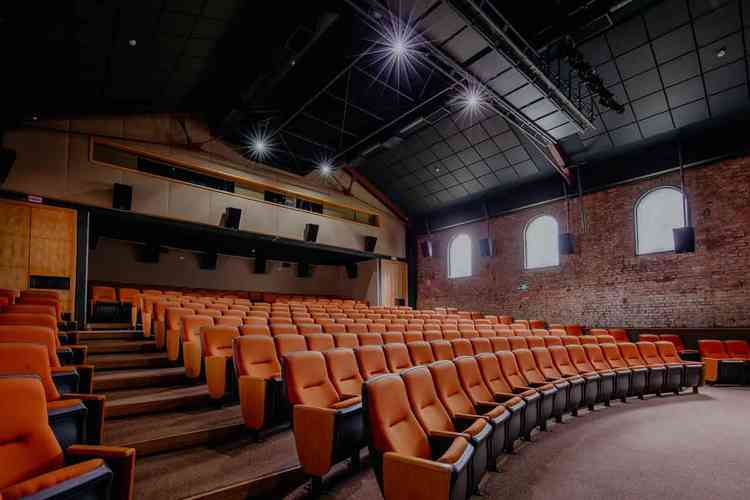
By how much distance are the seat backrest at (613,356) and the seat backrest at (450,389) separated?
109 inches

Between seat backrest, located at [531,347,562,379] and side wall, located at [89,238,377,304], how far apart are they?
657 centimetres

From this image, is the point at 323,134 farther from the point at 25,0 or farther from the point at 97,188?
the point at 25,0

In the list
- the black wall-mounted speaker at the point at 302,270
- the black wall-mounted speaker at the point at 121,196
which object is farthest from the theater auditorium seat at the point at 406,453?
the black wall-mounted speaker at the point at 302,270

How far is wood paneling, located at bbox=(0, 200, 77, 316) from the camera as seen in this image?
5.43 m

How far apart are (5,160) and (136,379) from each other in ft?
14.0

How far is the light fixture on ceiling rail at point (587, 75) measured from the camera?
5.19 m

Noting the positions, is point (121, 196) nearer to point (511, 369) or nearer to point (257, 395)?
point (257, 395)

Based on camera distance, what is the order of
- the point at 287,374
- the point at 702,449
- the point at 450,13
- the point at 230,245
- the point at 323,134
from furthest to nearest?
the point at 230,245, the point at 323,134, the point at 450,13, the point at 702,449, the point at 287,374

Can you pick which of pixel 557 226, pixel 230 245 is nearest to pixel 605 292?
pixel 557 226

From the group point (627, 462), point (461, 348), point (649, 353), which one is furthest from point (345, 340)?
point (649, 353)

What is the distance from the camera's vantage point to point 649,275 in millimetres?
6578

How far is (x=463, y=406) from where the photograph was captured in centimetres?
220

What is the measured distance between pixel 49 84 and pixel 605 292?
864cm

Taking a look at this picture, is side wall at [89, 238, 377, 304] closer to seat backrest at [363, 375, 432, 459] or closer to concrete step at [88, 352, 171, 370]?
concrete step at [88, 352, 171, 370]
